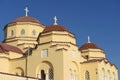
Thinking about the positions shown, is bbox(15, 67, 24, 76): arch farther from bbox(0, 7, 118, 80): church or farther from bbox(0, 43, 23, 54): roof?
bbox(0, 43, 23, 54): roof

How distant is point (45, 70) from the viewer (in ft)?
146

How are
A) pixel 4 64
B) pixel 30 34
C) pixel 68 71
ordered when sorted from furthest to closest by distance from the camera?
1. pixel 30 34
2. pixel 4 64
3. pixel 68 71

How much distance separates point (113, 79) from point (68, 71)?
10.8 metres

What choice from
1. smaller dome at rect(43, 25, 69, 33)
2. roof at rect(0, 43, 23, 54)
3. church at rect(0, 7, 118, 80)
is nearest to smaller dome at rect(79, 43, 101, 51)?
church at rect(0, 7, 118, 80)

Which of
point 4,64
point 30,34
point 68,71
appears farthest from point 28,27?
point 68,71

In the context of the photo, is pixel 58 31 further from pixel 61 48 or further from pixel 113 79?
pixel 113 79

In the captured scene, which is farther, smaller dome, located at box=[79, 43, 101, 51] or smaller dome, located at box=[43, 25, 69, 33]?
smaller dome, located at box=[79, 43, 101, 51]

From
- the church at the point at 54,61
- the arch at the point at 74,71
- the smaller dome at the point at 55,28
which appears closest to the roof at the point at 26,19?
the church at the point at 54,61

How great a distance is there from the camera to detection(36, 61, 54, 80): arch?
1725 inches

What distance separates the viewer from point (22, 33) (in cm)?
5462

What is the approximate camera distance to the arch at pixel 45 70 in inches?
1725

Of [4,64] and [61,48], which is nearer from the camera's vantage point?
[61,48]

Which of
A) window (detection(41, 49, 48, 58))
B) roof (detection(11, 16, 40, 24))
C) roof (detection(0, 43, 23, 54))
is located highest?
roof (detection(11, 16, 40, 24))

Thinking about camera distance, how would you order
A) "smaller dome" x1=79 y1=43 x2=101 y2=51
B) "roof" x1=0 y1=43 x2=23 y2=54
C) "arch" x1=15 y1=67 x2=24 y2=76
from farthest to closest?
"smaller dome" x1=79 y1=43 x2=101 y2=51 < "roof" x1=0 y1=43 x2=23 y2=54 < "arch" x1=15 y1=67 x2=24 y2=76
